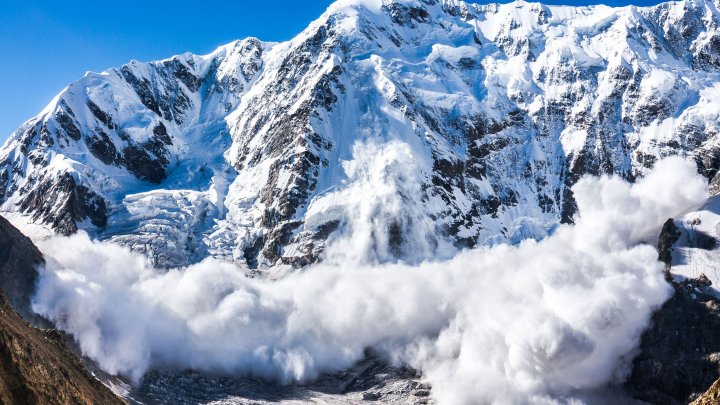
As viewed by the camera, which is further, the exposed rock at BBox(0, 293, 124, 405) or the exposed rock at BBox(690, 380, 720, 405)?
the exposed rock at BBox(0, 293, 124, 405)

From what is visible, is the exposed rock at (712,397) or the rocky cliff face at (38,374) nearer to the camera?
the exposed rock at (712,397)

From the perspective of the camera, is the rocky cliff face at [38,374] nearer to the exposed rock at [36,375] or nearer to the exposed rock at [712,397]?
the exposed rock at [36,375]

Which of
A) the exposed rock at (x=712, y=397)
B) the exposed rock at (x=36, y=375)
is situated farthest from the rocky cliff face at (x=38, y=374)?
the exposed rock at (x=712, y=397)

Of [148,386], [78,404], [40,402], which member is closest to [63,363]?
[78,404]

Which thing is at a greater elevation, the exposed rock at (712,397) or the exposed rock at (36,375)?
the exposed rock at (36,375)

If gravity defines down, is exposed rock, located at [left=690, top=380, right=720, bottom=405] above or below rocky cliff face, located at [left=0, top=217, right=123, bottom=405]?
below

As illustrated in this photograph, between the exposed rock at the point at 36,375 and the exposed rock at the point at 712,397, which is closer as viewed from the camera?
the exposed rock at the point at 712,397

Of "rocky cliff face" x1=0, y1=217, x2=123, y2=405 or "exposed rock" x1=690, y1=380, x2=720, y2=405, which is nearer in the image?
"exposed rock" x1=690, y1=380, x2=720, y2=405

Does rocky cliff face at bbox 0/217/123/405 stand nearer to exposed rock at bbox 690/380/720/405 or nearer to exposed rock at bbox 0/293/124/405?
exposed rock at bbox 0/293/124/405

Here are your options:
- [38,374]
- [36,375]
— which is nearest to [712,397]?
[36,375]

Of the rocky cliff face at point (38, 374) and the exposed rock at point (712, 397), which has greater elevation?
the rocky cliff face at point (38, 374)

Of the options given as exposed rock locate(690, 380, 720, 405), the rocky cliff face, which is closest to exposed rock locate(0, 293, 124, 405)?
the rocky cliff face

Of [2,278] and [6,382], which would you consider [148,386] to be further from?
[6,382]

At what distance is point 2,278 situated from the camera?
652 ft
